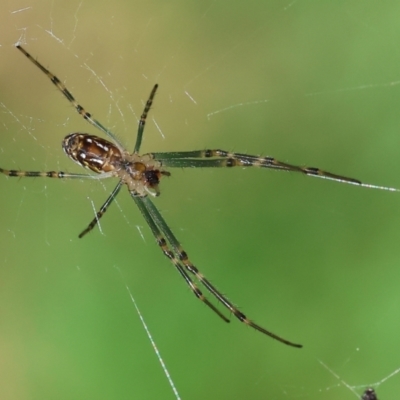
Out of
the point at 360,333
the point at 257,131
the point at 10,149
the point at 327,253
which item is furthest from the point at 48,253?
the point at 360,333

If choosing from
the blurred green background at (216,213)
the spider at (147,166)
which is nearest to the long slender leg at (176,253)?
the spider at (147,166)

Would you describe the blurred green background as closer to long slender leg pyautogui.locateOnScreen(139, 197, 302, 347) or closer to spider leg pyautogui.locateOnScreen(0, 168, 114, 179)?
long slender leg pyautogui.locateOnScreen(139, 197, 302, 347)

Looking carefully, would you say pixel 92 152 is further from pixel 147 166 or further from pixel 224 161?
pixel 224 161

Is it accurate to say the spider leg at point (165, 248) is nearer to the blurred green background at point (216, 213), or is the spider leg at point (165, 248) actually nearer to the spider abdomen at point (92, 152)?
the spider abdomen at point (92, 152)

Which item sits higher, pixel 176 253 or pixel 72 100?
pixel 72 100

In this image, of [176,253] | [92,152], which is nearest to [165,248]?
[176,253]

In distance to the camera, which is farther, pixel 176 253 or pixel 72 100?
pixel 176 253

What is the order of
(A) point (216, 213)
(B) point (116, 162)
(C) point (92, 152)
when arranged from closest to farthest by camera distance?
(C) point (92, 152) → (B) point (116, 162) → (A) point (216, 213)
